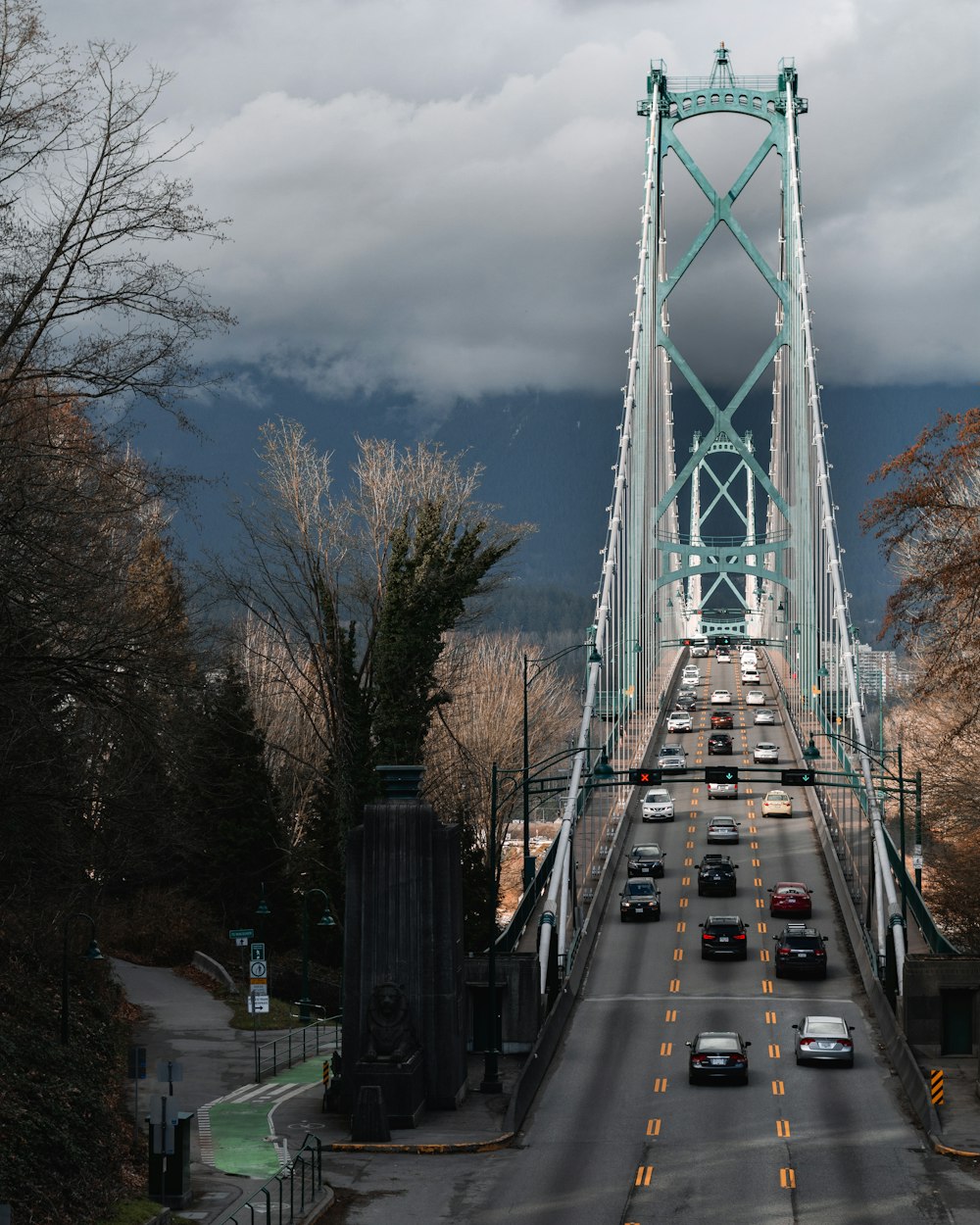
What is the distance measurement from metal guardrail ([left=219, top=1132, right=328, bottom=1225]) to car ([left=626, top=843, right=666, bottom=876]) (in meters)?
36.4

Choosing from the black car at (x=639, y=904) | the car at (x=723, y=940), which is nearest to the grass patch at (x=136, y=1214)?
the car at (x=723, y=940)

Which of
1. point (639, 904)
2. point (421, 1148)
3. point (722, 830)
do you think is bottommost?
point (421, 1148)

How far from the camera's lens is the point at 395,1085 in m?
35.3

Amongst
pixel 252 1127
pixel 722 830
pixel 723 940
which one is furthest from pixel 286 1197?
pixel 722 830

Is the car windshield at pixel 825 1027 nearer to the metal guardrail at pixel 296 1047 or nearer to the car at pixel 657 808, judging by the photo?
the metal guardrail at pixel 296 1047

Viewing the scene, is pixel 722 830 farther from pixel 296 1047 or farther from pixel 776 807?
pixel 296 1047

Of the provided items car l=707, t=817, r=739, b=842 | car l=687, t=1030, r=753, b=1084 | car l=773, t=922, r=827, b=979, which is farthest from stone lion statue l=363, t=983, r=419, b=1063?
car l=707, t=817, r=739, b=842

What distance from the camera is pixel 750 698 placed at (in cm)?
11794

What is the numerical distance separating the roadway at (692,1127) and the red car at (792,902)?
482 millimetres

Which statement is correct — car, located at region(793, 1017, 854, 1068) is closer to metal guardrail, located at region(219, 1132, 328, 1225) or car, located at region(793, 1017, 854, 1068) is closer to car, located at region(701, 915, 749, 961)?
car, located at region(701, 915, 749, 961)

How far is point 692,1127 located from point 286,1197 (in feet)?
32.4

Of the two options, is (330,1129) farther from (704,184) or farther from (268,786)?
(704,184)

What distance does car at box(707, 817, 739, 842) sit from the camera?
74438mm

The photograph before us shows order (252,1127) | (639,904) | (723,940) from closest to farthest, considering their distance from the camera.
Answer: (252,1127)
(723,940)
(639,904)
